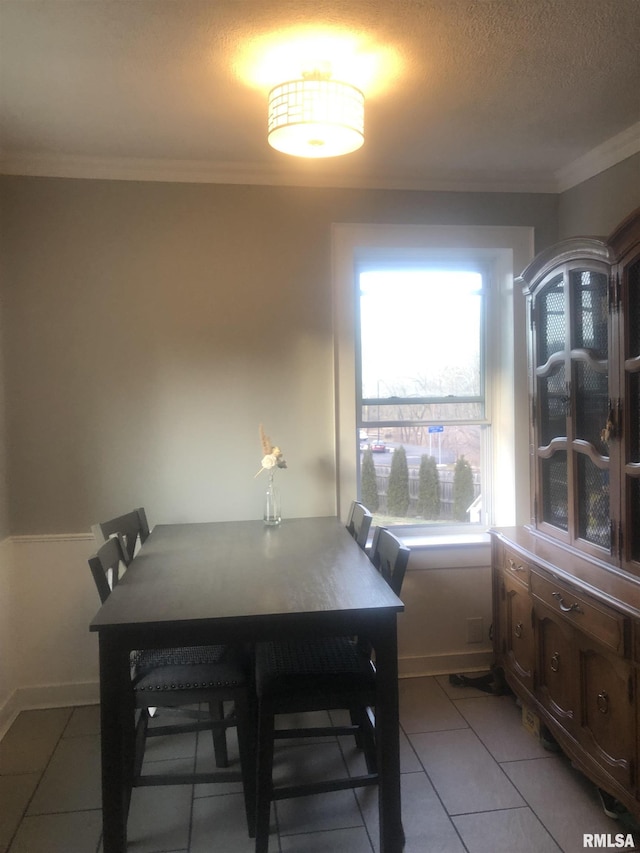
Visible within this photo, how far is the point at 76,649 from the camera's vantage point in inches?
120

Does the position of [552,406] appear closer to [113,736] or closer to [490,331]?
[490,331]

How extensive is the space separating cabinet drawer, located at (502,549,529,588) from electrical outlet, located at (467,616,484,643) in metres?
0.49

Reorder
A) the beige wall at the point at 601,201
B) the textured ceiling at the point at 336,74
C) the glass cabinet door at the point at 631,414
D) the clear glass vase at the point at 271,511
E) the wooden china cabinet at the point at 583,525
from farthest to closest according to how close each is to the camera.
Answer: the clear glass vase at the point at 271,511 < the beige wall at the point at 601,201 < the glass cabinet door at the point at 631,414 < the wooden china cabinet at the point at 583,525 < the textured ceiling at the point at 336,74

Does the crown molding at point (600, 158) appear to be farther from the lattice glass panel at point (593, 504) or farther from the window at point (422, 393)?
the lattice glass panel at point (593, 504)

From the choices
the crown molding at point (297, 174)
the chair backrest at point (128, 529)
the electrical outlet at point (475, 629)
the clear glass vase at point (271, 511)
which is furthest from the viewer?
the electrical outlet at point (475, 629)

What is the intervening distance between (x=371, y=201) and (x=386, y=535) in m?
1.73

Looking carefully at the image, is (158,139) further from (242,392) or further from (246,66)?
(242,392)

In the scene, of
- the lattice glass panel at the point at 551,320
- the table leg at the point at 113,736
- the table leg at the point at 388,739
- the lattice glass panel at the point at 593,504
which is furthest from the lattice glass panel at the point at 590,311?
the table leg at the point at 113,736

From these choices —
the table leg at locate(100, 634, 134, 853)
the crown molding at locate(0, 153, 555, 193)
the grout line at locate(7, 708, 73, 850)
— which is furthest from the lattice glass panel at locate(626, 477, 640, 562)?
the grout line at locate(7, 708, 73, 850)

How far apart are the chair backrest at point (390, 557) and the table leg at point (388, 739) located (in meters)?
0.25

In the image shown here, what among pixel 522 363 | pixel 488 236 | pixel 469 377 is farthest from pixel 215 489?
pixel 488 236

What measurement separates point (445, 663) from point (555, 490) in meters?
1.15

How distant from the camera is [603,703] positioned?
2123mm

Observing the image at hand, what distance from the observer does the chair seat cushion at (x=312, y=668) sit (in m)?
2.03
